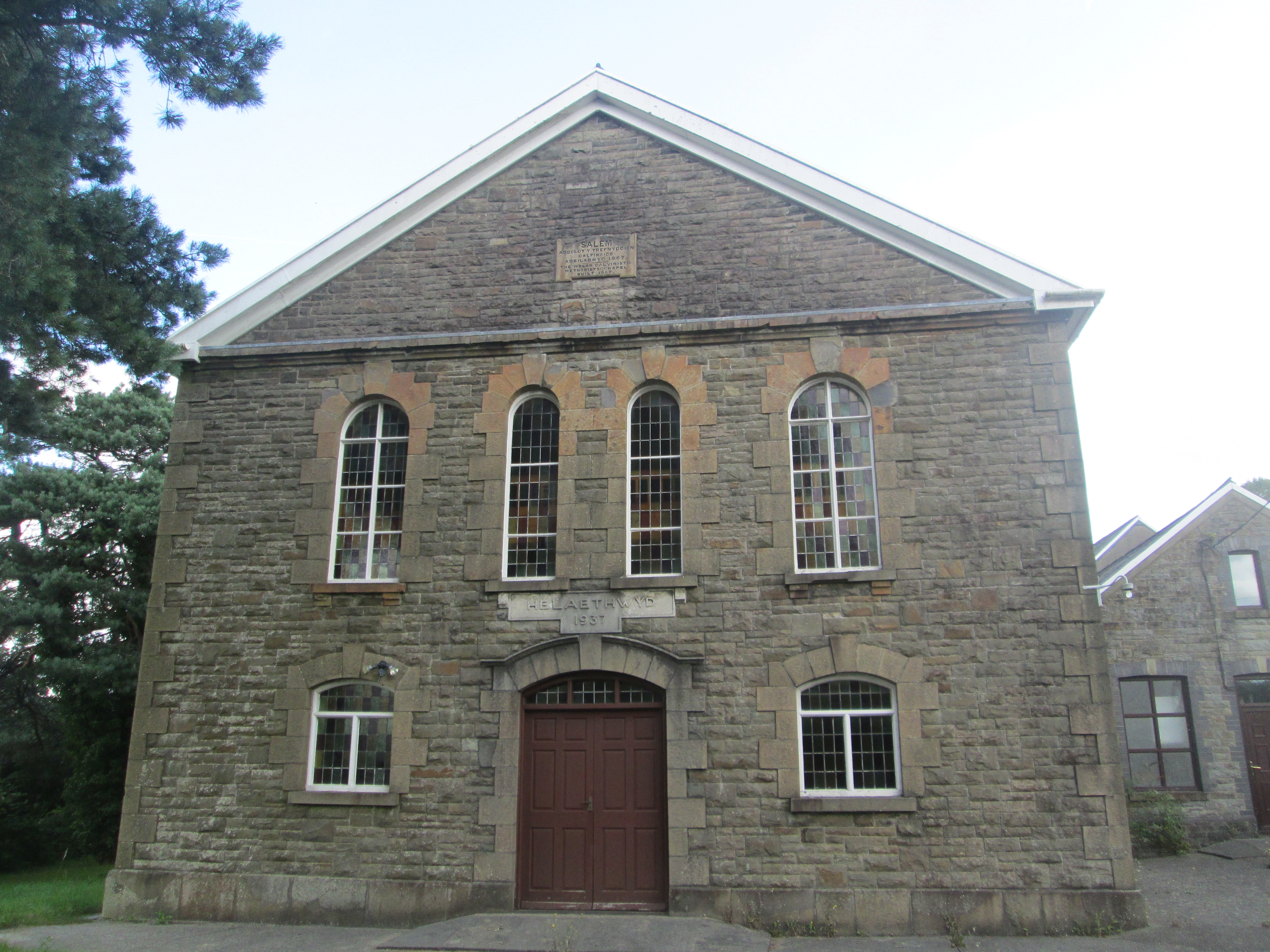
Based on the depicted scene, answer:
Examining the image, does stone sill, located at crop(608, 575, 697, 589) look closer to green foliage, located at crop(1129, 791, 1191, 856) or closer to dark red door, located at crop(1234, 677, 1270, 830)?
green foliage, located at crop(1129, 791, 1191, 856)

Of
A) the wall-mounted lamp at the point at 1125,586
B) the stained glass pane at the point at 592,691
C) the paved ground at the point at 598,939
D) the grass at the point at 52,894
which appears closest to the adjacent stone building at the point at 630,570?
the stained glass pane at the point at 592,691

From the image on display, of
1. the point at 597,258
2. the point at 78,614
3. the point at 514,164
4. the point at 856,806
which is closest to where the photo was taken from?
the point at 856,806

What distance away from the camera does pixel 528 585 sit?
34.8 ft

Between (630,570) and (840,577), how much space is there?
93.4 inches

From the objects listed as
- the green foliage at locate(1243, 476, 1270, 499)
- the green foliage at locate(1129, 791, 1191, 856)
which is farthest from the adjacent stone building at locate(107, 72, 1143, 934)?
the green foliage at locate(1243, 476, 1270, 499)

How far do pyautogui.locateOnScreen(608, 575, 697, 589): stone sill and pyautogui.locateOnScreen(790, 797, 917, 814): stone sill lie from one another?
254 cm

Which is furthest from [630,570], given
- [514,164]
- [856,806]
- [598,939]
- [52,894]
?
[52,894]

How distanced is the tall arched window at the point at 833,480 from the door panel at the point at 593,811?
8.79 ft

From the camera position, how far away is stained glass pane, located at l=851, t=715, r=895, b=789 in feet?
32.2

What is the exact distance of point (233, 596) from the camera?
11117 mm

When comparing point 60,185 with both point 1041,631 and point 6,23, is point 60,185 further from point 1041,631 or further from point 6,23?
point 1041,631

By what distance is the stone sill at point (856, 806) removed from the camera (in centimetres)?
951

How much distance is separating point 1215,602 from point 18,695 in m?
25.0

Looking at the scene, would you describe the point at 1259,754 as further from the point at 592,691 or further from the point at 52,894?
the point at 52,894
